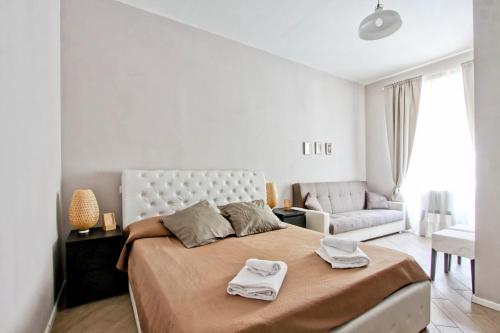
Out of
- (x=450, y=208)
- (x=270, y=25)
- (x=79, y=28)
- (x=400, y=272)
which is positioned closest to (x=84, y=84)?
(x=79, y=28)

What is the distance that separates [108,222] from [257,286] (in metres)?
1.95

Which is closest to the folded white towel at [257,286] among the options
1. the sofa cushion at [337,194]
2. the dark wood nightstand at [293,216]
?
the dark wood nightstand at [293,216]

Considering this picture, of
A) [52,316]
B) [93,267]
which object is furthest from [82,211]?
[52,316]

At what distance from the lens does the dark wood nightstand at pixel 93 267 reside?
2094 mm

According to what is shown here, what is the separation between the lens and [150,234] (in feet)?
7.51

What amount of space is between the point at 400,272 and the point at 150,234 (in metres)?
2.07

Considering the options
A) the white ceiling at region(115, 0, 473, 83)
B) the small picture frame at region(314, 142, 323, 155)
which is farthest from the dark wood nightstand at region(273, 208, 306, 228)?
the white ceiling at region(115, 0, 473, 83)

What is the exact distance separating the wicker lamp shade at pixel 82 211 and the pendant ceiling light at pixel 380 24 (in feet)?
10.1

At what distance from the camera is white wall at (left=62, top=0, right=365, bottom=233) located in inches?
99.6

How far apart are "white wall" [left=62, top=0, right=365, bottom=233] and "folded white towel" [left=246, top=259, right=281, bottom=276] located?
1.92m

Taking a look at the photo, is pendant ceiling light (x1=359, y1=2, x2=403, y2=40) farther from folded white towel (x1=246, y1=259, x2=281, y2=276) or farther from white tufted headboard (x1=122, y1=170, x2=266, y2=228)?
folded white towel (x1=246, y1=259, x2=281, y2=276)

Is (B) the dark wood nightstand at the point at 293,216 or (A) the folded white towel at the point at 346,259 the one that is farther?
(B) the dark wood nightstand at the point at 293,216

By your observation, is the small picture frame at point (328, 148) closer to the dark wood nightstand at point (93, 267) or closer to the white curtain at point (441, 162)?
the white curtain at point (441, 162)

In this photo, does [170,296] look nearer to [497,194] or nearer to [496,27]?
[497,194]
